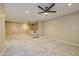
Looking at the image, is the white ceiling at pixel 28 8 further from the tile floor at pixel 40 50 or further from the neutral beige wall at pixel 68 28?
the tile floor at pixel 40 50

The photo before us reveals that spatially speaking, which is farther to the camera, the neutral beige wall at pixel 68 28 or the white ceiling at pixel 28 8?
the neutral beige wall at pixel 68 28

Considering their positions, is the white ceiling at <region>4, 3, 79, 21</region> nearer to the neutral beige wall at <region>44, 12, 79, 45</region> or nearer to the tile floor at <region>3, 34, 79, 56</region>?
the neutral beige wall at <region>44, 12, 79, 45</region>

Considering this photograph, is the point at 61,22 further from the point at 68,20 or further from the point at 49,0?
the point at 49,0

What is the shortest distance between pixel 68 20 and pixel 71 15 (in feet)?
1.23

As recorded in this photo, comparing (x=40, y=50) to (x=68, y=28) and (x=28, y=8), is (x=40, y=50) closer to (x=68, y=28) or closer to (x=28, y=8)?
(x=28, y=8)

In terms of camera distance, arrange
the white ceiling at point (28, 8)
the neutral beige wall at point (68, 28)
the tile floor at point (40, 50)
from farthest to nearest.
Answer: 1. the neutral beige wall at point (68, 28)
2. the white ceiling at point (28, 8)
3. the tile floor at point (40, 50)

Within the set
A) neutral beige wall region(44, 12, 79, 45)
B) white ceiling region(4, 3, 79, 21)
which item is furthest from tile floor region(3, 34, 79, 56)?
white ceiling region(4, 3, 79, 21)

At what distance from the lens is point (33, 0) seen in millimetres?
990

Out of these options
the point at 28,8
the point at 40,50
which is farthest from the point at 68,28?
the point at 28,8

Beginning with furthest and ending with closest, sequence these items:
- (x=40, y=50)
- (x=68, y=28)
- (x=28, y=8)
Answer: (x=68, y=28) → (x=28, y=8) → (x=40, y=50)

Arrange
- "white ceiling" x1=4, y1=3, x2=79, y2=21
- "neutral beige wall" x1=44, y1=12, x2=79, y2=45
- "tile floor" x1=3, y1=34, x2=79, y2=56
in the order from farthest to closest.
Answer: "neutral beige wall" x1=44, y1=12, x2=79, y2=45
"white ceiling" x1=4, y1=3, x2=79, y2=21
"tile floor" x1=3, y1=34, x2=79, y2=56

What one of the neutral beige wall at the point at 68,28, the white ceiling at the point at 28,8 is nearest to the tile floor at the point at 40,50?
the neutral beige wall at the point at 68,28

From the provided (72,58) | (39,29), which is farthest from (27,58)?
(39,29)

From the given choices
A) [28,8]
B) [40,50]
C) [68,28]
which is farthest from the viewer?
[68,28]
